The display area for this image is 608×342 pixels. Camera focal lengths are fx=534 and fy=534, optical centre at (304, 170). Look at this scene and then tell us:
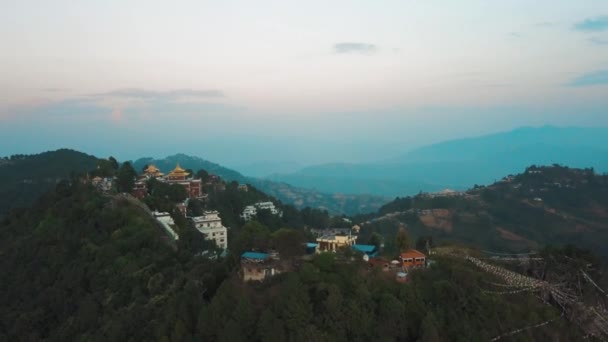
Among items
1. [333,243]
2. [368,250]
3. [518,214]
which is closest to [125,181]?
[333,243]

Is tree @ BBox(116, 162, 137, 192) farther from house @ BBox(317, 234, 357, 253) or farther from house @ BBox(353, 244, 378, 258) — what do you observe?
house @ BBox(353, 244, 378, 258)

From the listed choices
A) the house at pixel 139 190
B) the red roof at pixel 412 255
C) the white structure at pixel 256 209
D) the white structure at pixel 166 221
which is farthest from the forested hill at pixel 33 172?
the red roof at pixel 412 255

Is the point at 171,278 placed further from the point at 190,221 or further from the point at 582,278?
the point at 582,278

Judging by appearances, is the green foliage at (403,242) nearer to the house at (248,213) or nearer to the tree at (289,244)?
the tree at (289,244)

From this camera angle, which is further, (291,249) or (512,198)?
(512,198)

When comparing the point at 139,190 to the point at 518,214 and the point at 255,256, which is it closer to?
the point at 255,256

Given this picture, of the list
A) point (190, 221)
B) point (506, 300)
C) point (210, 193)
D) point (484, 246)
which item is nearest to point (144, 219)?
point (190, 221)
